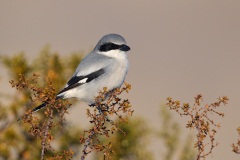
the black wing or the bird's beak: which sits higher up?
the bird's beak

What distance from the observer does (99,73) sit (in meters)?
6.48

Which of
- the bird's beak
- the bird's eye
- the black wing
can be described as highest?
the bird's beak

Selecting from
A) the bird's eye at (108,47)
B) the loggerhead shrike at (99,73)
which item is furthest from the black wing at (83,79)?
the bird's eye at (108,47)

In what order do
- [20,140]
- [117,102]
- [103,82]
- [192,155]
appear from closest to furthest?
[117,102]
[103,82]
[192,155]
[20,140]

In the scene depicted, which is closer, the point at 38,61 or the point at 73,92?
the point at 73,92

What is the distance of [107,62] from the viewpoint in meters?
6.56

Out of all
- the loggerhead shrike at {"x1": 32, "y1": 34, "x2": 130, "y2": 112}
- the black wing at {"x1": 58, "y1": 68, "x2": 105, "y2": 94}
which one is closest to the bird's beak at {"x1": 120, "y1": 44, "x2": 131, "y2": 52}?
the loggerhead shrike at {"x1": 32, "y1": 34, "x2": 130, "y2": 112}

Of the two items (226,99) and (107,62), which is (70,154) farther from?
(107,62)

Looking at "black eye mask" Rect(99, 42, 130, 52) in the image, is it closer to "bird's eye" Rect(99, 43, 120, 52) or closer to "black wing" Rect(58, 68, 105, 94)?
"bird's eye" Rect(99, 43, 120, 52)

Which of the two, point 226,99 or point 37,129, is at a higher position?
point 226,99

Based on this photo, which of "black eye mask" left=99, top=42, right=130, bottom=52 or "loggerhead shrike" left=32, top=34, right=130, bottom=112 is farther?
"black eye mask" left=99, top=42, right=130, bottom=52

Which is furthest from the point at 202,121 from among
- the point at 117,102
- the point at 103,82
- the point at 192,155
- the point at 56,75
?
the point at 56,75

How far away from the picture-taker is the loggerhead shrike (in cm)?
643

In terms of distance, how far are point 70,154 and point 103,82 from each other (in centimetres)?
248
